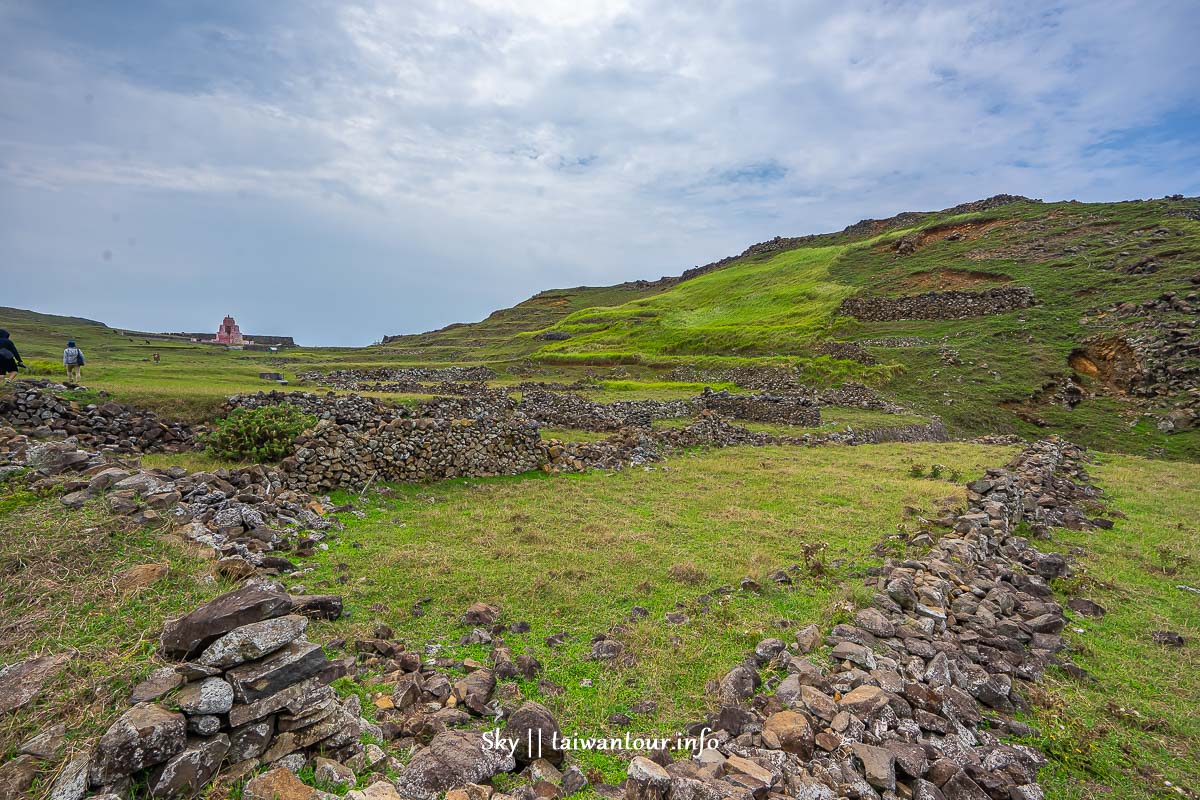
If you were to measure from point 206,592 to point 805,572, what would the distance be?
8.87 metres

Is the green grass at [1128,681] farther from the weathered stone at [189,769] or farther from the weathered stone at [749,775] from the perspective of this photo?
the weathered stone at [189,769]

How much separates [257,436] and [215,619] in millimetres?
10360

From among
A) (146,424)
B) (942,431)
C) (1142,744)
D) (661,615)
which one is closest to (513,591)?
(661,615)

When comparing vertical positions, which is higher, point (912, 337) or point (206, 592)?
point (912, 337)

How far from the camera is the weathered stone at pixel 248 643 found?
4355mm

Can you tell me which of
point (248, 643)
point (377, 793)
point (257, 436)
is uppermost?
point (257, 436)

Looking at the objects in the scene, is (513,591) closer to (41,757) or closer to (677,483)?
(41,757)

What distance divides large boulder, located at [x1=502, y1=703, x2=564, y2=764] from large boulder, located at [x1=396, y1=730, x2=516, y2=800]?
154 mm

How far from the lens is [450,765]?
415 centimetres

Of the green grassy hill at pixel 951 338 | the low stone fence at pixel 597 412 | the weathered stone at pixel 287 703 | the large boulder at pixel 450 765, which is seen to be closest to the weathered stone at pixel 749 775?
the large boulder at pixel 450 765

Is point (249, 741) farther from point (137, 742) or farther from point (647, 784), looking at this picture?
point (647, 784)

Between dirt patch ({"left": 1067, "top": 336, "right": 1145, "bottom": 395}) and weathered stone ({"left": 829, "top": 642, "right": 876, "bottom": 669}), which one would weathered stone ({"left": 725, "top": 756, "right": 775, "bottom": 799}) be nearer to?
weathered stone ({"left": 829, "top": 642, "right": 876, "bottom": 669})

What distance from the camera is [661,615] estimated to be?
7.43 meters

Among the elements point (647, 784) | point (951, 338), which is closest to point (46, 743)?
point (647, 784)
